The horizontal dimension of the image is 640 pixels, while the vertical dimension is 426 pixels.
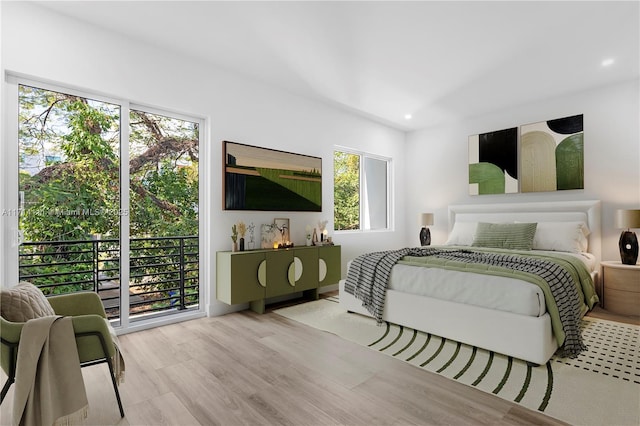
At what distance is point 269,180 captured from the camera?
3.93 metres

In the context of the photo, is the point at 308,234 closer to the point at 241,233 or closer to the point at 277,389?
the point at 241,233

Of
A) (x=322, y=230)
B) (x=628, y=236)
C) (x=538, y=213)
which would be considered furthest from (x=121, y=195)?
(x=628, y=236)

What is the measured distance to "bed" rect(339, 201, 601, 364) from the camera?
2268 millimetres

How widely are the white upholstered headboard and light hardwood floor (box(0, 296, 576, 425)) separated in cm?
321

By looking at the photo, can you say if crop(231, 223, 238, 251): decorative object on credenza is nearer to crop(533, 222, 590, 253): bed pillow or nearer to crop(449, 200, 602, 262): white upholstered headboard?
crop(449, 200, 602, 262): white upholstered headboard

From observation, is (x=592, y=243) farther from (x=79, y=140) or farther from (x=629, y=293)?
(x=79, y=140)

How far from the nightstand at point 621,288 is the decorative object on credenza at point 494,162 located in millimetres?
1522

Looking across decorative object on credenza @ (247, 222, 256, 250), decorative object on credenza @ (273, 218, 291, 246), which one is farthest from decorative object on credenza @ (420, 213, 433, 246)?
decorative object on credenza @ (247, 222, 256, 250)

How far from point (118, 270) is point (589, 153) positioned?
18.0ft

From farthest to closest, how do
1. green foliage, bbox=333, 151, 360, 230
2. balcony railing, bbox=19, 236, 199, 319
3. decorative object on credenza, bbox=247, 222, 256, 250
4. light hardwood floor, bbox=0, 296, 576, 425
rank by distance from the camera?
green foliage, bbox=333, 151, 360, 230
decorative object on credenza, bbox=247, 222, 256, 250
balcony railing, bbox=19, 236, 199, 319
light hardwood floor, bbox=0, 296, 576, 425

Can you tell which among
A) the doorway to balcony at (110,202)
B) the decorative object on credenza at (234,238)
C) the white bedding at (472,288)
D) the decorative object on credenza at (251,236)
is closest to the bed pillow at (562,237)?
the white bedding at (472,288)

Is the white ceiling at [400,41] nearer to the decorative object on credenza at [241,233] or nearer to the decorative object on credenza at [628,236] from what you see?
the decorative object on credenza at [628,236]

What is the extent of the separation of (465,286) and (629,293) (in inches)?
88.5

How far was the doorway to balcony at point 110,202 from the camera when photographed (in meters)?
2.60
